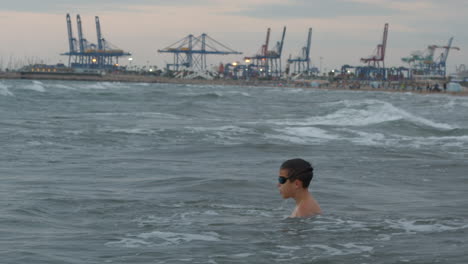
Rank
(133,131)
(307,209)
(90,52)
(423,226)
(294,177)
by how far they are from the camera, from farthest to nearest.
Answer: (90,52), (133,131), (423,226), (307,209), (294,177)

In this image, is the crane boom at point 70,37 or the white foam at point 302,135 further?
the crane boom at point 70,37

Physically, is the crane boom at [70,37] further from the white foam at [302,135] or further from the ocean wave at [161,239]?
the ocean wave at [161,239]

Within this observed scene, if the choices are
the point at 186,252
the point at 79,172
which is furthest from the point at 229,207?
the point at 79,172

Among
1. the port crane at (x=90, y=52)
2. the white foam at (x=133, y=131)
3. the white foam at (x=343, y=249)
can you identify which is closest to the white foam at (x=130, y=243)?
the white foam at (x=343, y=249)

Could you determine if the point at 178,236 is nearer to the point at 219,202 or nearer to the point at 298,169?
the point at 298,169

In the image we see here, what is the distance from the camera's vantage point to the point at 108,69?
18212 cm

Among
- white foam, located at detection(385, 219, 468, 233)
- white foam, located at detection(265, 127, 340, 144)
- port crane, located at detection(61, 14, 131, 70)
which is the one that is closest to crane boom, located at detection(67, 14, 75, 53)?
port crane, located at detection(61, 14, 131, 70)

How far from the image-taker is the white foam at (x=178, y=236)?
5.62m

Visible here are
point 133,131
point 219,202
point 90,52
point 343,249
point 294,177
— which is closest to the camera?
point 343,249

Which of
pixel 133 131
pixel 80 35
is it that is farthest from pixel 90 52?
pixel 133 131

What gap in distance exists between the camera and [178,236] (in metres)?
5.75

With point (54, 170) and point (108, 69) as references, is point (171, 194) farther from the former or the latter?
point (108, 69)

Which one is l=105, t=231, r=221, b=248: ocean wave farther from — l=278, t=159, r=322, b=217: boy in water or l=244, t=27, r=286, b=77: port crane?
l=244, t=27, r=286, b=77: port crane

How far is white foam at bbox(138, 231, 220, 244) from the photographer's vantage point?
5617mm
